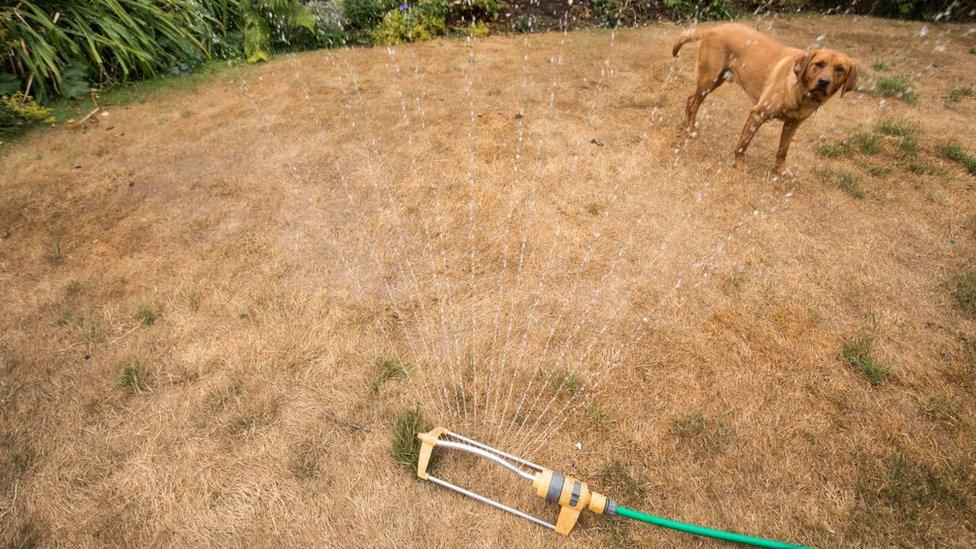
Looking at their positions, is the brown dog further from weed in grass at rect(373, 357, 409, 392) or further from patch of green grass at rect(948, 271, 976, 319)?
weed in grass at rect(373, 357, 409, 392)

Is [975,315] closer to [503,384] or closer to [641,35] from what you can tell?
[503,384]

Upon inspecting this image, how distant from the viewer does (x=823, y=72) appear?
9.27ft

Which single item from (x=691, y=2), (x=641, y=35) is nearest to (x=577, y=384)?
(x=641, y=35)

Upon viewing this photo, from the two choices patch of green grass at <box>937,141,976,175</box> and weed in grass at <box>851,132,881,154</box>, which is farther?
weed in grass at <box>851,132,881,154</box>

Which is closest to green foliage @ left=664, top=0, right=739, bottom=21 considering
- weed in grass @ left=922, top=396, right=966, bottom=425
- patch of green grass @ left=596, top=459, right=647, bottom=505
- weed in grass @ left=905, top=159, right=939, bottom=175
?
weed in grass @ left=905, top=159, right=939, bottom=175

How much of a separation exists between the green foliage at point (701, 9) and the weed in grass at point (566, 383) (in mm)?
7346

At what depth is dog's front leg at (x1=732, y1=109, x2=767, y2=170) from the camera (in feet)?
11.1

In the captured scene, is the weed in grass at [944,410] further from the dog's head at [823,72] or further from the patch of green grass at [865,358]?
the dog's head at [823,72]

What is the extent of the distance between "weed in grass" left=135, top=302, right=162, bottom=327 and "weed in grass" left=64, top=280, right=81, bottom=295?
496 millimetres

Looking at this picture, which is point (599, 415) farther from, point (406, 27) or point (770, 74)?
point (406, 27)

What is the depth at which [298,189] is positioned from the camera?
142 inches

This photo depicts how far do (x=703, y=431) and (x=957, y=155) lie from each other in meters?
4.03

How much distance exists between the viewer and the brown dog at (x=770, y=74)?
2.87m

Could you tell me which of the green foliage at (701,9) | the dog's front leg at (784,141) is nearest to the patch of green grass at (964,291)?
the dog's front leg at (784,141)
